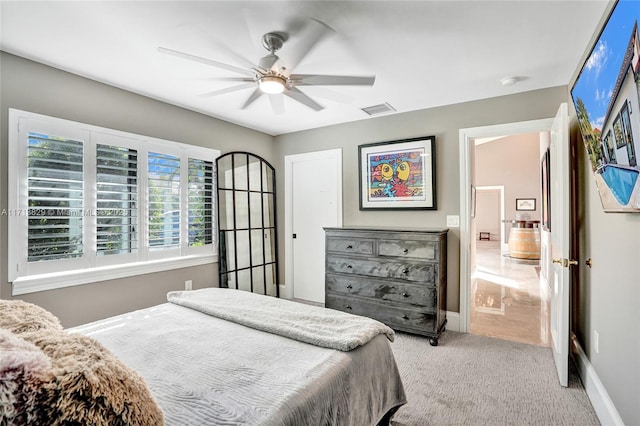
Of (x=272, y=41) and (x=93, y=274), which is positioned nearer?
(x=272, y=41)

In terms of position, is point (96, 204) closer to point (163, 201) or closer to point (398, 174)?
point (163, 201)

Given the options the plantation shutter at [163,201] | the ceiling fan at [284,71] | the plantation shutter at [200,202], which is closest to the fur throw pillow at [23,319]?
the ceiling fan at [284,71]

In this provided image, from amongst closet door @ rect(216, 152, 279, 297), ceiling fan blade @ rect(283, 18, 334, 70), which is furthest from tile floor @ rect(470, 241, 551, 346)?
ceiling fan blade @ rect(283, 18, 334, 70)

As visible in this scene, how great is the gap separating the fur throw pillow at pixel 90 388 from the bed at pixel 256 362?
0.04 metres

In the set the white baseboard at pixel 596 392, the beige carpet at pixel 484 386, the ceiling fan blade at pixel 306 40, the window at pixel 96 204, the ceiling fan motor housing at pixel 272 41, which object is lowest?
the beige carpet at pixel 484 386

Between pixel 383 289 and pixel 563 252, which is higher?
pixel 563 252

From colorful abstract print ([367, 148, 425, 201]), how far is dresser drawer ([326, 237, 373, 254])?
2.50 ft

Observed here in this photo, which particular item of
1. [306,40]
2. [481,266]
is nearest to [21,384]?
[306,40]

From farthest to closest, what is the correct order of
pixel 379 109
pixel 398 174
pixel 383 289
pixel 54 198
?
pixel 398 174 → pixel 379 109 → pixel 383 289 → pixel 54 198

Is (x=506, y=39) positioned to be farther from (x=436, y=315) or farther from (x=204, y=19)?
(x=436, y=315)

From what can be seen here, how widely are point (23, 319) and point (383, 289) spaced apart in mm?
2819

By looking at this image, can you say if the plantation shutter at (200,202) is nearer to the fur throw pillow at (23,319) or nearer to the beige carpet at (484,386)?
the fur throw pillow at (23,319)

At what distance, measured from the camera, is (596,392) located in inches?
79.7

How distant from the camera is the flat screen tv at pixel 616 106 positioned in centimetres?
120
